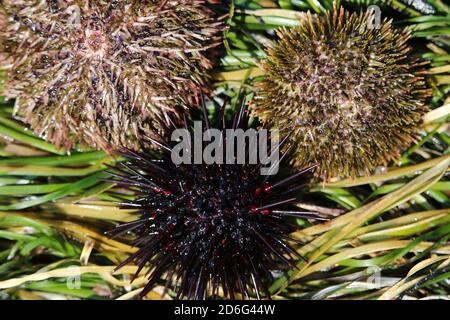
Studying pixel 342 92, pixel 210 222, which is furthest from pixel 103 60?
pixel 342 92

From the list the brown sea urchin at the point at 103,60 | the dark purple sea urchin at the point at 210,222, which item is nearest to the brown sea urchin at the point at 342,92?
the dark purple sea urchin at the point at 210,222

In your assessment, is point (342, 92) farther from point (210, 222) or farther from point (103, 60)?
point (103, 60)

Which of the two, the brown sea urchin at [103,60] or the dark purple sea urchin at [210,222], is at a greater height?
the brown sea urchin at [103,60]

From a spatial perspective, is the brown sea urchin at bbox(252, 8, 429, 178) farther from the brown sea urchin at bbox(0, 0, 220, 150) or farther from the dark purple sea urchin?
the brown sea urchin at bbox(0, 0, 220, 150)

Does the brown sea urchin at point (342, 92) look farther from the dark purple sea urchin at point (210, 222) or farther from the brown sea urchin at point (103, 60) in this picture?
the brown sea urchin at point (103, 60)

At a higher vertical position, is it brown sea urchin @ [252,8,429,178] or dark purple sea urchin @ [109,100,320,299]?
brown sea urchin @ [252,8,429,178]

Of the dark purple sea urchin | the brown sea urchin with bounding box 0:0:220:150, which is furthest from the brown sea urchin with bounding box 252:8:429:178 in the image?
the brown sea urchin with bounding box 0:0:220:150
